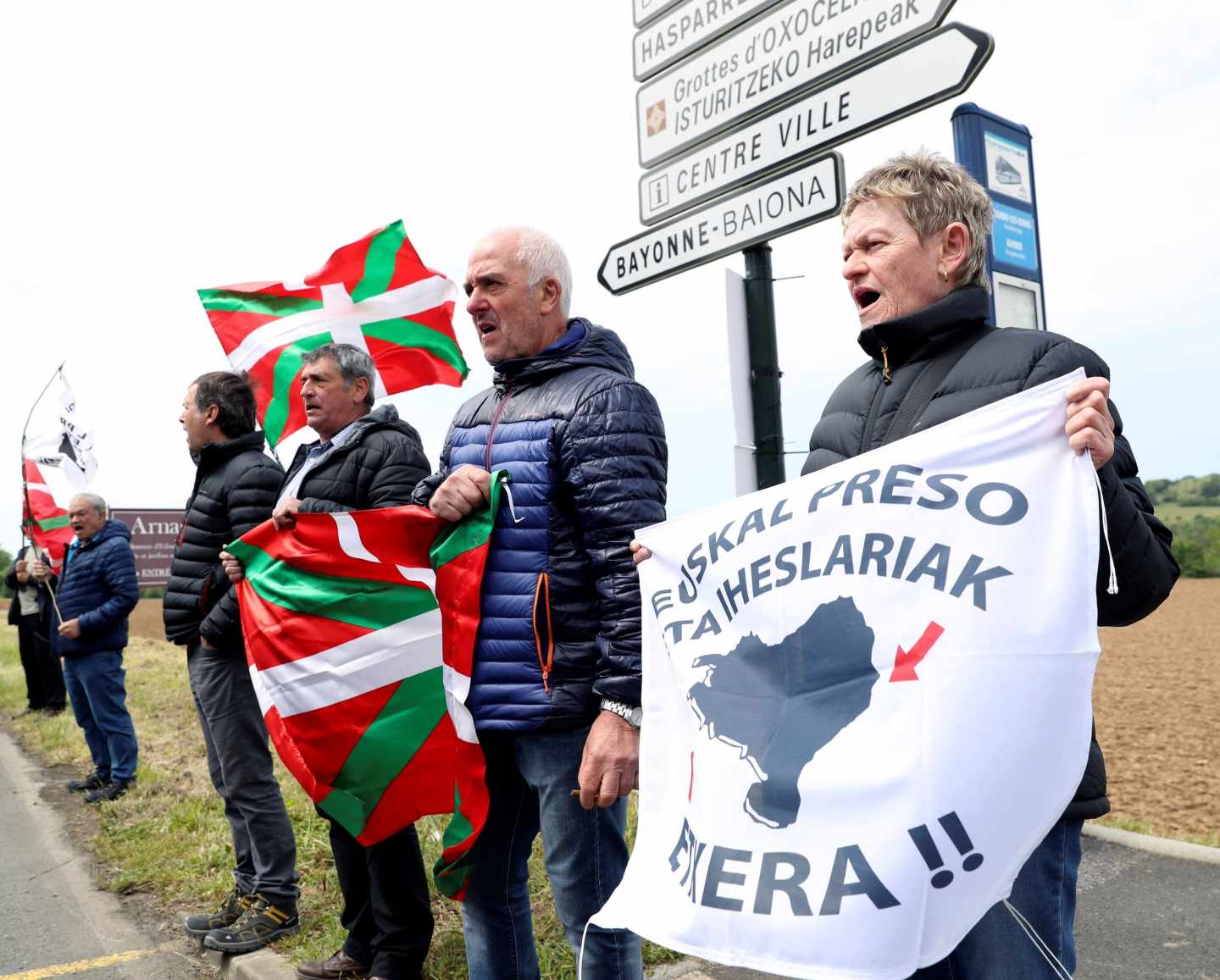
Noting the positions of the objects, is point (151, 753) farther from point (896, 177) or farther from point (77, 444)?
point (896, 177)

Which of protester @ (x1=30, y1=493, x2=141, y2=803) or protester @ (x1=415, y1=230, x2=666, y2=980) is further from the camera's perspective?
protester @ (x1=30, y1=493, x2=141, y2=803)

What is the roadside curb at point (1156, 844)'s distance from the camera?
4.52m

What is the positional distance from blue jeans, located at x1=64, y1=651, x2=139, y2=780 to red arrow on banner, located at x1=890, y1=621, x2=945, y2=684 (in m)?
6.52

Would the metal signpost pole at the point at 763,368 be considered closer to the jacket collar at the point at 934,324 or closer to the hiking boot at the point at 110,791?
the jacket collar at the point at 934,324

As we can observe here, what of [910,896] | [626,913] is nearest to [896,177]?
[910,896]

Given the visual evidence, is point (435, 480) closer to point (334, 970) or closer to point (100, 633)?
point (334, 970)

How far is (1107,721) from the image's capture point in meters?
14.1

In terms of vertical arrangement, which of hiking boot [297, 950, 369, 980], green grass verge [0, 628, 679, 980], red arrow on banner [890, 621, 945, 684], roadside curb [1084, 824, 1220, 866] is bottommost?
roadside curb [1084, 824, 1220, 866]

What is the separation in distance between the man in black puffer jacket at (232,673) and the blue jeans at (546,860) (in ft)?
5.69

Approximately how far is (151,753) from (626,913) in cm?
764

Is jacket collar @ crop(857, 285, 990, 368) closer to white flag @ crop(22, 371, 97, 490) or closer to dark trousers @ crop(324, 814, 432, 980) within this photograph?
dark trousers @ crop(324, 814, 432, 980)

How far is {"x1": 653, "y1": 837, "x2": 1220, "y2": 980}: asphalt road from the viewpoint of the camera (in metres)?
3.39

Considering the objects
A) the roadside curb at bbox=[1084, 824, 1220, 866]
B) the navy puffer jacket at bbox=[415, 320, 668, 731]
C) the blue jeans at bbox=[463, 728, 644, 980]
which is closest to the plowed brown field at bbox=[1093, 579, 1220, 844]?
the roadside curb at bbox=[1084, 824, 1220, 866]

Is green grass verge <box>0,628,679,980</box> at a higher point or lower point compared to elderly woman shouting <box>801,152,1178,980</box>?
lower
